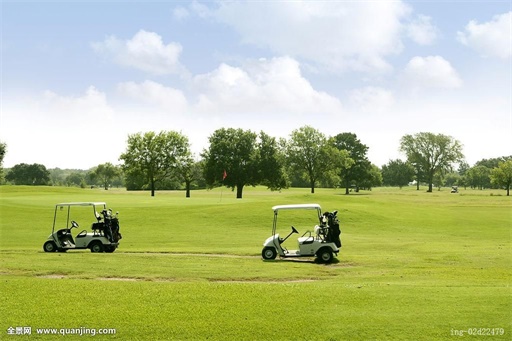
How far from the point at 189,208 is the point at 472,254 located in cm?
2889

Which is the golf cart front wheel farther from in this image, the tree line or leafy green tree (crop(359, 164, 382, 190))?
leafy green tree (crop(359, 164, 382, 190))

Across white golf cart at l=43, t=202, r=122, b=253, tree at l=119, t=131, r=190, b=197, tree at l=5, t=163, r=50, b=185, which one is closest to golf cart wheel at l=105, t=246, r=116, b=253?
white golf cart at l=43, t=202, r=122, b=253

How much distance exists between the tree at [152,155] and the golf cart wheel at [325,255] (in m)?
69.7

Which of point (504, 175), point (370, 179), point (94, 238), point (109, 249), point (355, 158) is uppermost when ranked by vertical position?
point (355, 158)

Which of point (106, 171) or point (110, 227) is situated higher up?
point (106, 171)

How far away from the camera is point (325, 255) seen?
22.0 metres

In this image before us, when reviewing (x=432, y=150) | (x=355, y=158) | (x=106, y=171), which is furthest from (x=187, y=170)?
(x=106, y=171)

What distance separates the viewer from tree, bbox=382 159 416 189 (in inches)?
6344

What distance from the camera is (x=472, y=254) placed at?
2433 centimetres

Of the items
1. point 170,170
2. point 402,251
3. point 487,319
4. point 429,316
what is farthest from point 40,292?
point 170,170

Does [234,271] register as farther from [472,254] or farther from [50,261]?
[472,254]

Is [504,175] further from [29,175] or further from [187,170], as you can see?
[29,175]

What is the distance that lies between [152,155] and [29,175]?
8072cm

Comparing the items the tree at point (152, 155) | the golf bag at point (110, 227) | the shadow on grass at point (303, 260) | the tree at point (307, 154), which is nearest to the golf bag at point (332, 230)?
the shadow on grass at point (303, 260)
